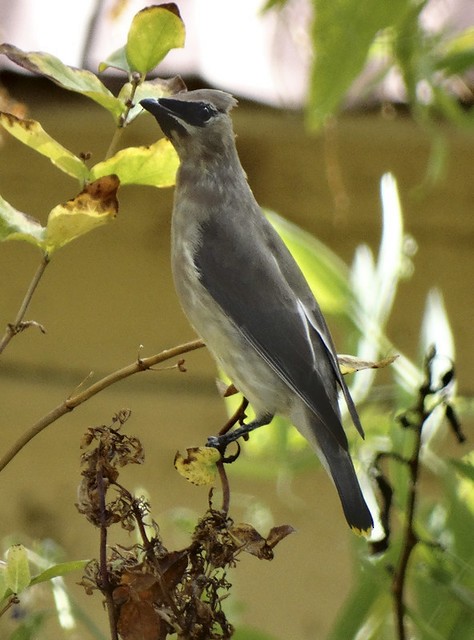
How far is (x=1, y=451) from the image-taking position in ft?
8.14

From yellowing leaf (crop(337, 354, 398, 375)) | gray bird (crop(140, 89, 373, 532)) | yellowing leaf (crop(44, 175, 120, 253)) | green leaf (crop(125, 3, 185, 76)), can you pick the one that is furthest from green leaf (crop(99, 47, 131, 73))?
gray bird (crop(140, 89, 373, 532))

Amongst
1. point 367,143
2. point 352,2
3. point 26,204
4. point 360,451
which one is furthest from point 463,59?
point 26,204

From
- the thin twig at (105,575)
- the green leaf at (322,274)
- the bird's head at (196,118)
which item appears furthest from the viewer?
the green leaf at (322,274)

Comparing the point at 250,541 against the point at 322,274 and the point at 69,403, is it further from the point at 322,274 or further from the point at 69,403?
the point at 322,274

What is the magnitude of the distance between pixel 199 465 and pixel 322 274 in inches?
20.2

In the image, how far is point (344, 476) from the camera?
3.63 ft

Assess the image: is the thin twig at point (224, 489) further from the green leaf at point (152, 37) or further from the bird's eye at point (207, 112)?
the bird's eye at point (207, 112)

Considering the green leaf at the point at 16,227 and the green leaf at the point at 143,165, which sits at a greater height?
the green leaf at the point at 143,165

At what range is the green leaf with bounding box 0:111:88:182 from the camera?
2.28ft

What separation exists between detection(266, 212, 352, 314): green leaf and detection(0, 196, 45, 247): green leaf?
530mm

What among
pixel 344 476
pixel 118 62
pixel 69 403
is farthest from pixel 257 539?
pixel 344 476

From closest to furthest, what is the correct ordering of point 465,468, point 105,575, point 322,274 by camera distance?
point 105,575
point 465,468
point 322,274

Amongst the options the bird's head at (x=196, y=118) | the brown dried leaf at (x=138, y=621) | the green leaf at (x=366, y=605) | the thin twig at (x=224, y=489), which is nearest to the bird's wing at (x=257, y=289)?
the bird's head at (x=196, y=118)

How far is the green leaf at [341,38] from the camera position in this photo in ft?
2.03
